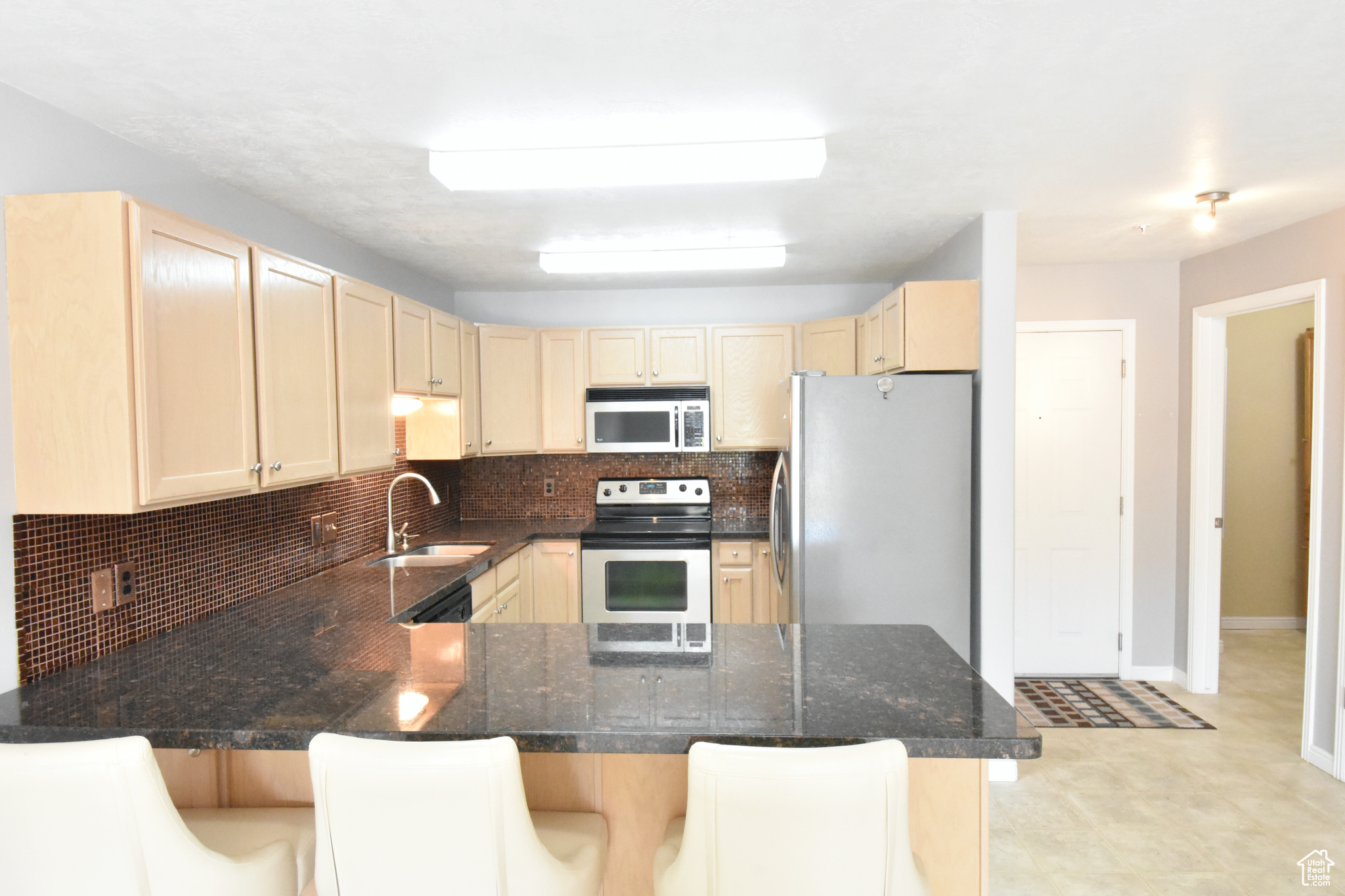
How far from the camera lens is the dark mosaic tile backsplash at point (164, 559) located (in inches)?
68.7

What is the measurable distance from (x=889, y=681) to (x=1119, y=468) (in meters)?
3.26

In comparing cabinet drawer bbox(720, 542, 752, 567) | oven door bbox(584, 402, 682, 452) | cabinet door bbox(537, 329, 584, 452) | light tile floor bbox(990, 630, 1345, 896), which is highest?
cabinet door bbox(537, 329, 584, 452)

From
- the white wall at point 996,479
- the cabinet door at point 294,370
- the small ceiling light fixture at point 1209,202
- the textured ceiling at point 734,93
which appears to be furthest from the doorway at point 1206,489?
the cabinet door at point 294,370

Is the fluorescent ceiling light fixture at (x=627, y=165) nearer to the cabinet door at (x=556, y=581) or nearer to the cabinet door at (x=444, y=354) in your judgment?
the cabinet door at (x=444, y=354)

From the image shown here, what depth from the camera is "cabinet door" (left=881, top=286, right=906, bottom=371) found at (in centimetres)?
319

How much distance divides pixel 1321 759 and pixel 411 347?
4319 millimetres

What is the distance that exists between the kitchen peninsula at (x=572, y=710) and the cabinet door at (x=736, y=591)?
1.95 meters

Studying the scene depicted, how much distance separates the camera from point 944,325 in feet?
10.2

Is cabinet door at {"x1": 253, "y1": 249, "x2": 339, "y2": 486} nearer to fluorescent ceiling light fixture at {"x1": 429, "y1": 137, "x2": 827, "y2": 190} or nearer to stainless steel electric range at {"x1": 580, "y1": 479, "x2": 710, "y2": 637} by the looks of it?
fluorescent ceiling light fixture at {"x1": 429, "y1": 137, "x2": 827, "y2": 190}

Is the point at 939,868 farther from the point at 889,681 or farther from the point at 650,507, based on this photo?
the point at 650,507

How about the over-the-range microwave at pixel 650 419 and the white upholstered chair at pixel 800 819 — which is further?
the over-the-range microwave at pixel 650 419

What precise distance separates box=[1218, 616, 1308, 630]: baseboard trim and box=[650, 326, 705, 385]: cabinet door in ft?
13.5

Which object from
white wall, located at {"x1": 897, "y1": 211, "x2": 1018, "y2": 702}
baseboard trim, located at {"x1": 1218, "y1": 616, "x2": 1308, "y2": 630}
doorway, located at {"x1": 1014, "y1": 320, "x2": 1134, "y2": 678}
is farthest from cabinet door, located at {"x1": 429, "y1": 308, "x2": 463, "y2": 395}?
baseboard trim, located at {"x1": 1218, "y1": 616, "x2": 1308, "y2": 630}

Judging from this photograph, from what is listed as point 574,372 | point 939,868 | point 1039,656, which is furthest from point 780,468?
point 1039,656
